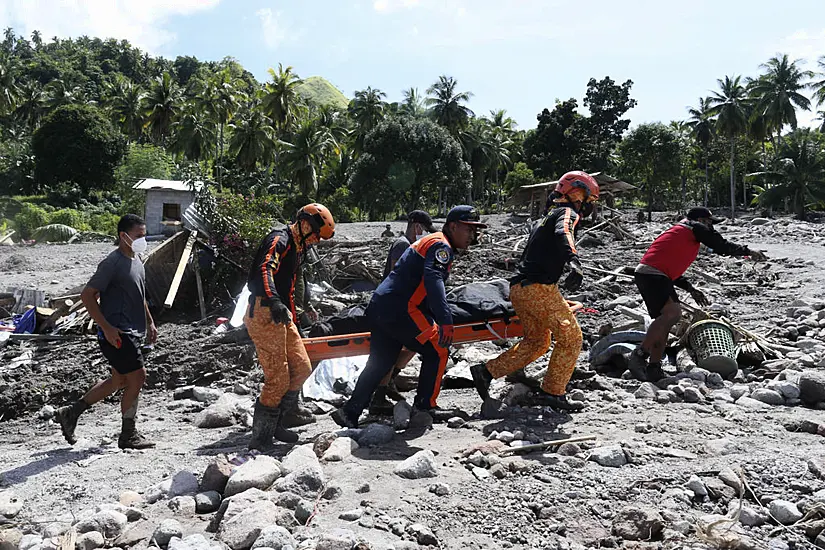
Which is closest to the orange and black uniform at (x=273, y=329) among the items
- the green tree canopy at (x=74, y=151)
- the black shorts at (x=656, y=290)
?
the black shorts at (x=656, y=290)

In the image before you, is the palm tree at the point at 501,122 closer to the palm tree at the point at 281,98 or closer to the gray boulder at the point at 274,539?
the palm tree at the point at 281,98

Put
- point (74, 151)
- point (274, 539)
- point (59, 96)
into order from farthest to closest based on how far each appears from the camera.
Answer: point (59, 96), point (74, 151), point (274, 539)

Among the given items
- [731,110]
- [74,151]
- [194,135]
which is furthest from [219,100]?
[731,110]

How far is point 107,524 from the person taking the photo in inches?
127

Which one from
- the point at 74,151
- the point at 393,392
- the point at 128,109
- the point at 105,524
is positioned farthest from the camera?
the point at 128,109

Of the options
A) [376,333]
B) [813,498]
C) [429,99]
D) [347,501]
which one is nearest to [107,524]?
[347,501]

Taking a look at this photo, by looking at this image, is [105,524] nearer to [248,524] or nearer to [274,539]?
[248,524]

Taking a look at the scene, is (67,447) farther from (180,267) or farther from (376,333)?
(180,267)

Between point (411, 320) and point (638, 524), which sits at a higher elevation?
point (411, 320)

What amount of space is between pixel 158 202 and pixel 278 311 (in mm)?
18897

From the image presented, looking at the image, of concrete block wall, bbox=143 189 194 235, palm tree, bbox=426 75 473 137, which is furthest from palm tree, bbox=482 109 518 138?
concrete block wall, bbox=143 189 194 235

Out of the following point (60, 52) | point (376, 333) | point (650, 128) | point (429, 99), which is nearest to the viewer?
point (376, 333)

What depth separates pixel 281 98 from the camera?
47031mm

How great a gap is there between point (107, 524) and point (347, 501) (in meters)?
1.14
